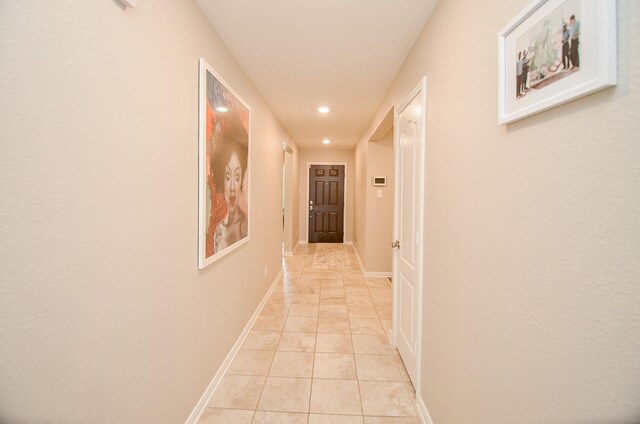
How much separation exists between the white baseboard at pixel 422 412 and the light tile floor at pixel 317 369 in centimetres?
4

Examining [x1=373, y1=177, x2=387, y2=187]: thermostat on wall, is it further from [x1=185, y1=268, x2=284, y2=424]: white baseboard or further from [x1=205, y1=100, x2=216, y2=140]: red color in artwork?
[x1=205, y1=100, x2=216, y2=140]: red color in artwork

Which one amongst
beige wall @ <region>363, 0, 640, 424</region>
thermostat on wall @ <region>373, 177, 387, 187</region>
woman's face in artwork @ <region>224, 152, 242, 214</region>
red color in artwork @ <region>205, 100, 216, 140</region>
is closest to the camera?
beige wall @ <region>363, 0, 640, 424</region>

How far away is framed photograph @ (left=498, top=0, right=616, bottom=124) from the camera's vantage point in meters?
0.61

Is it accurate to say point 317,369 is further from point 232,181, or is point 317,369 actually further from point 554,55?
point 554,55

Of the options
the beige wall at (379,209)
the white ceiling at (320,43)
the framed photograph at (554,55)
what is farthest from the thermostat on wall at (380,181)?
the framed photograph at (554,55)

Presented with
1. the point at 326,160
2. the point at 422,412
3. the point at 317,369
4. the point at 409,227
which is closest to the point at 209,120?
the point at 409,227

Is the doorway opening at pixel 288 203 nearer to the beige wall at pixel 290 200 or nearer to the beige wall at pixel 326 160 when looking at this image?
the beige wall at pixel 290 200

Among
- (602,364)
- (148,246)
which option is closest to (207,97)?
(148,246)

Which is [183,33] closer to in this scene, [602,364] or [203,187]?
[203,187]

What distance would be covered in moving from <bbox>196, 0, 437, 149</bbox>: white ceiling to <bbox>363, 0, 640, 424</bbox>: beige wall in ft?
1.34

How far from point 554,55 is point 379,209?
13.6 ft

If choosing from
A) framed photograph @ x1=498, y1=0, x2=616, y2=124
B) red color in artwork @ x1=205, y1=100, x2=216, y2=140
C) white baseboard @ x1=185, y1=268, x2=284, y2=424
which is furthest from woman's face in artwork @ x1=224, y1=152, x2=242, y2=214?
framed photograph @ x1=498, y1=0, x2=616, y2=124

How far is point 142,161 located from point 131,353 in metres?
0.77

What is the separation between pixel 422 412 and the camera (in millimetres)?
1746
